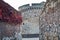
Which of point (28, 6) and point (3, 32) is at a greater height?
point (28, 6)

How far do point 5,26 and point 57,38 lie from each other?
8.00ft

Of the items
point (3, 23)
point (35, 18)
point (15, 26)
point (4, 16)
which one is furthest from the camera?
point (35, 18)

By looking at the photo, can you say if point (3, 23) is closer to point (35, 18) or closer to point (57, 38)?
point (57, 38)

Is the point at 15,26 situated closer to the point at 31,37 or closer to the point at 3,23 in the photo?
the point at 3,23

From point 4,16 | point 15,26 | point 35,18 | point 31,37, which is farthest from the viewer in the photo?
point 35,18

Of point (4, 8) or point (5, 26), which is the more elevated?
point (4, 8)

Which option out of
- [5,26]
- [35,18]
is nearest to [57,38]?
[5,26]

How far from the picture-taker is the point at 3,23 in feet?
20.7

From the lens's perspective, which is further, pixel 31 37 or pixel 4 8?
pixel 31 37

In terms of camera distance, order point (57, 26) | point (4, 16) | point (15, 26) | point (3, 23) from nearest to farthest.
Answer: point (4, 16) → point (3, 23) → point (15, 26) → point (57, 26)

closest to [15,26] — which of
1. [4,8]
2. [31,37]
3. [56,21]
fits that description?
[4,8]

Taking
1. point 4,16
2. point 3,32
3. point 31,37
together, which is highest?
point 4,16

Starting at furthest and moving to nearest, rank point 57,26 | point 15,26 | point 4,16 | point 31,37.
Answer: point 31,37 → point 57,26 → point 15,26 → point 4,16

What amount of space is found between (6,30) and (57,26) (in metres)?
2.33
